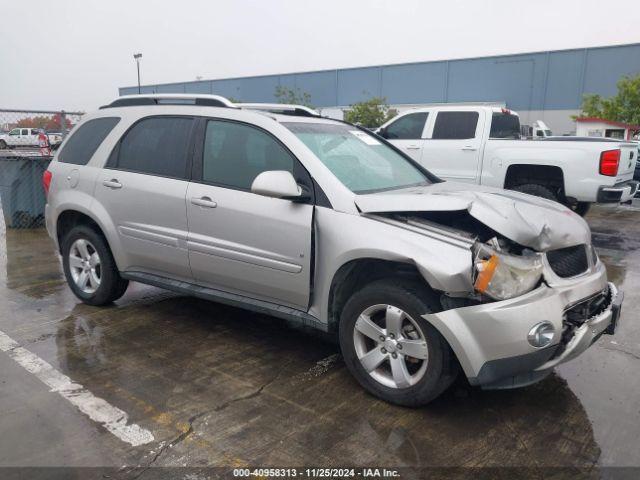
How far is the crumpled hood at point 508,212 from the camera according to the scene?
2.94 metres

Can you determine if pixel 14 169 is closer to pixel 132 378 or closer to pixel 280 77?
pixel 132 378

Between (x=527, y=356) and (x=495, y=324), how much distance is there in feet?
0.83

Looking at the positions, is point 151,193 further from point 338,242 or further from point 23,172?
point 23,172

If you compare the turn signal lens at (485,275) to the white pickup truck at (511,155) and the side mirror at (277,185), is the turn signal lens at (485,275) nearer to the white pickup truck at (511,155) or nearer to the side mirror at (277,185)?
the side mirror at (277,185)

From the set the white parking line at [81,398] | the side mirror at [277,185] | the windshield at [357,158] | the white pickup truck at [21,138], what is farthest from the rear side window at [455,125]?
the white parking line at [81,398]

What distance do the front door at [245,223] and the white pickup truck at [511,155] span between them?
5.67m

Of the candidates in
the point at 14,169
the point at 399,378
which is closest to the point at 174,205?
the point at 399,378

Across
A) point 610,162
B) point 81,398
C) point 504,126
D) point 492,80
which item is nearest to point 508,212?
point 81,398

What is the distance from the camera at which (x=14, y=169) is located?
28.2 ft

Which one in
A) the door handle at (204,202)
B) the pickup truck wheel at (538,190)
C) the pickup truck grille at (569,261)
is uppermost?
the door handle at (204,202)

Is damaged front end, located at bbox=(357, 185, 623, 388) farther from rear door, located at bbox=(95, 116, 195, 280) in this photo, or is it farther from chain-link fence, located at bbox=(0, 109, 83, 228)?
chain-link fence, located at bbox=(0, 109, 83, 228)

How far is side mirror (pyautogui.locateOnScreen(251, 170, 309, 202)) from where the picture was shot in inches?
132

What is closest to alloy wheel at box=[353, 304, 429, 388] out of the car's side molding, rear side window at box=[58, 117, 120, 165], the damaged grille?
the car's side molding

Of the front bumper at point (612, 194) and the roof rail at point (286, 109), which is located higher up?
the roof rail at point (286, 109)
